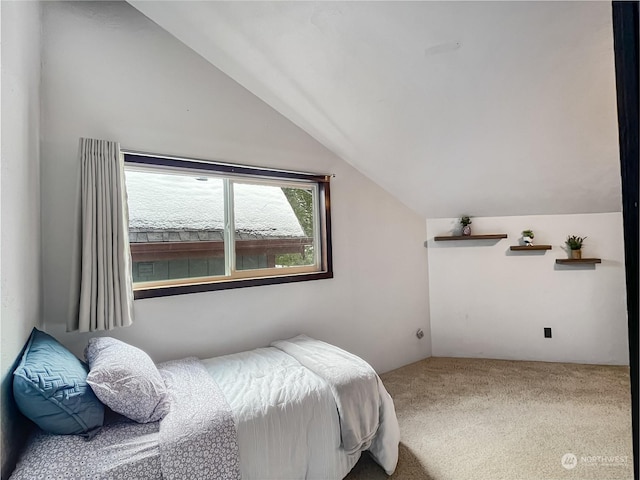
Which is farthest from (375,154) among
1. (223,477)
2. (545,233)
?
(223,477)

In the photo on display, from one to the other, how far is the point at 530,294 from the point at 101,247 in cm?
382

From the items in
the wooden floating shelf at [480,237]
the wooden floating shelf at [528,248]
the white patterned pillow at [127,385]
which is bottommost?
the white patterned pillow at [127,385]

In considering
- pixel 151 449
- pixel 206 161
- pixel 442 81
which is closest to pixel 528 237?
pixel 442 81

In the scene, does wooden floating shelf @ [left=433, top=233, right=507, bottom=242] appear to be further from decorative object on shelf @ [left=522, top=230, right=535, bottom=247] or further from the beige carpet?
the beige carpet

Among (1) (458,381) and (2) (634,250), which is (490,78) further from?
(1) (458,381)

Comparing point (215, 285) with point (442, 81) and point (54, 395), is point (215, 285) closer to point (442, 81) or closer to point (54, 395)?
point (54, 395)

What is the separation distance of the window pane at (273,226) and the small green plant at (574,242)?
256 cm

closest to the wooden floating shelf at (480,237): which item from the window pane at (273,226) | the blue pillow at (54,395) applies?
the window pane at (273,226)

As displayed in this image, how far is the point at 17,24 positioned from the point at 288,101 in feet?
5.02

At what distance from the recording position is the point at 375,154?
2912mm

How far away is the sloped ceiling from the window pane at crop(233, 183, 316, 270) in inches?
24.1

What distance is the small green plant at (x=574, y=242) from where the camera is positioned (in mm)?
3297

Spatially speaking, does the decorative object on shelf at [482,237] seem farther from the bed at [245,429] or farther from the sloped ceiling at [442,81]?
the bed at [245,429]

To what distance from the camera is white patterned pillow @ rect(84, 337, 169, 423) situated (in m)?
1.38
